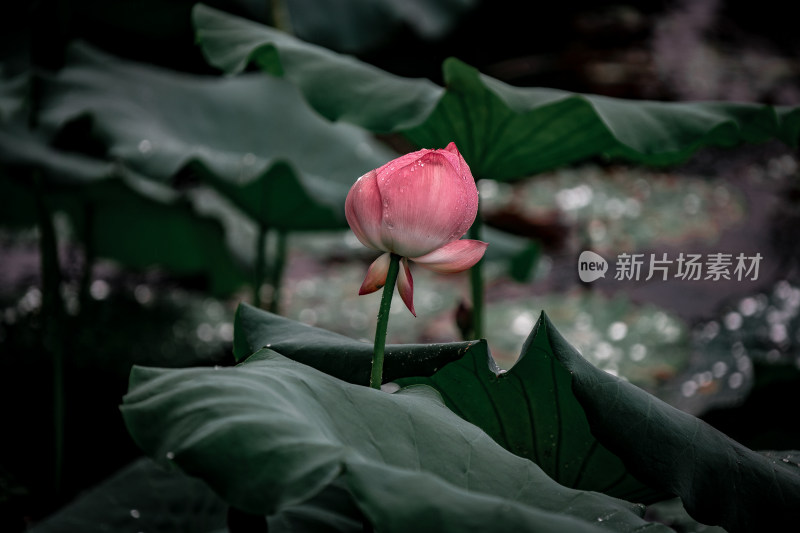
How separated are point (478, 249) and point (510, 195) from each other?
2.77 m

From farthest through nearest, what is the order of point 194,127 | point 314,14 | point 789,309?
point 314,14
point 789,309
point 194,127

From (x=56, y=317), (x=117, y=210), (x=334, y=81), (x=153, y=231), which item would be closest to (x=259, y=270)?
(x=56, y=317)

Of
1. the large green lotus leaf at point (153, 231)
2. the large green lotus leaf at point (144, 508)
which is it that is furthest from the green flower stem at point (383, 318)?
the large green lotus leaf at point (153, 231)

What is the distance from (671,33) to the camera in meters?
4.02

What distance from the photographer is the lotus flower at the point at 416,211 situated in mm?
477

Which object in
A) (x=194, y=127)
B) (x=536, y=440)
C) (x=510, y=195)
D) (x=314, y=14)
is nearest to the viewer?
(x=536, y=440)

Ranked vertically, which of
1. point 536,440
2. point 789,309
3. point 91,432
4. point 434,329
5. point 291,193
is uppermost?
point 291,193

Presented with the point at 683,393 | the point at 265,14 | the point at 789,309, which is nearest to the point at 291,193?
the point at 683,393

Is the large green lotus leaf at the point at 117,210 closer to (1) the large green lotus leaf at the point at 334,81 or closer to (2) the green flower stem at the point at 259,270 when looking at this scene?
(2) the green flower stem at the point at 259,270

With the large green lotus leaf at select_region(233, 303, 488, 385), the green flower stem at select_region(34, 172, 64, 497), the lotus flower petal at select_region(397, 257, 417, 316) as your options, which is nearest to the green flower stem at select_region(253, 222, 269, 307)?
the green flower stem at select_region(34, 172, 64, 497)

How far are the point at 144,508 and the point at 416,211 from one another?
2.07ft

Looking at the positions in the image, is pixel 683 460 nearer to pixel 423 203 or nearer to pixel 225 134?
pixel 423 203

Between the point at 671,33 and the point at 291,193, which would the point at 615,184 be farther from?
the point at 291,193

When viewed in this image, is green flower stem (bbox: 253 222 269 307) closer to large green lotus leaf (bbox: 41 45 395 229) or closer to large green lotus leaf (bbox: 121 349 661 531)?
large green lotus leaf (bbox: 41 45 395 229)
